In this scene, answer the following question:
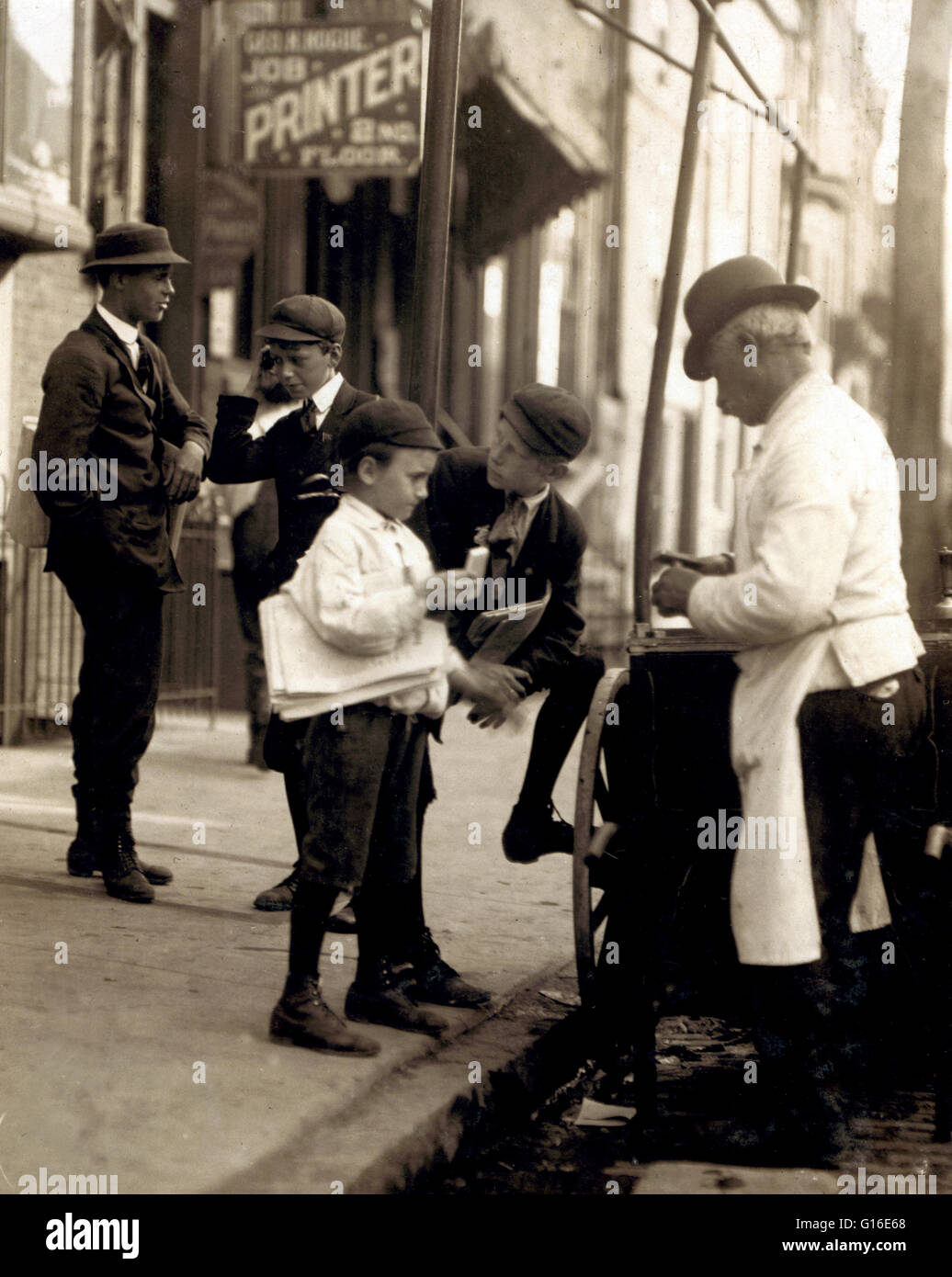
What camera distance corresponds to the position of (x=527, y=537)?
13.6 ft

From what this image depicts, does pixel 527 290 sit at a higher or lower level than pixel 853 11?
higher

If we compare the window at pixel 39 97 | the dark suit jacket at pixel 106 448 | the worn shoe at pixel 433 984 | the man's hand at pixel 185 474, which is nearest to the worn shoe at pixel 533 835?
the worn shoe at pixel 433 984

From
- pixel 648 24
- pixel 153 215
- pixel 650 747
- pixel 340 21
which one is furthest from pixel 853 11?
pixel 648 24

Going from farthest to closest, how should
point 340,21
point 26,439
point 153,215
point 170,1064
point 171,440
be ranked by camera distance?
point 153,215 → point 340,21 → point 171,440 → point 26,439 → point 170,1064

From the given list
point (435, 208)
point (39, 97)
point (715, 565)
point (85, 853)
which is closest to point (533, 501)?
point (715, 565)

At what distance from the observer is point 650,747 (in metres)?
3.59

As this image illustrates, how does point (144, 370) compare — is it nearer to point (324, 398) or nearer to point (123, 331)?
point (123, 331)

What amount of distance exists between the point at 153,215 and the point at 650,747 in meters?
8.11

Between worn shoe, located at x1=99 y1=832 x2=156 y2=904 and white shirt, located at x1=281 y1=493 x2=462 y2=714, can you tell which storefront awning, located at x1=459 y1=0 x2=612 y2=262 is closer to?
worn shoe, located at x1=99 y1=832 x2=156 y2=904

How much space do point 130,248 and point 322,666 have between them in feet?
7.05

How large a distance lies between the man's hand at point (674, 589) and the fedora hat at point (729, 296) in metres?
0.44

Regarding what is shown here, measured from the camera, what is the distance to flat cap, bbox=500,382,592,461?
3.91 metres

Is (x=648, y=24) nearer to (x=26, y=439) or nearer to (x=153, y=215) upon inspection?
(x=153, y=215)

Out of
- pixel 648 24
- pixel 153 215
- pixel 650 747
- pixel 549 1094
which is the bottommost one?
pixel 549 1094
